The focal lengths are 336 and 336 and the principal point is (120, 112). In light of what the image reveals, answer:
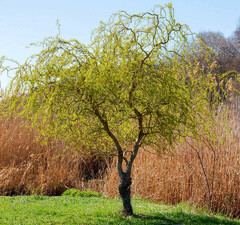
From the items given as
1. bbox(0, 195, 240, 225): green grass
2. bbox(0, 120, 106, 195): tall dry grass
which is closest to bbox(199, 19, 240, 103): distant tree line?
bbox(0, 120, 106, 195): tall dry grass

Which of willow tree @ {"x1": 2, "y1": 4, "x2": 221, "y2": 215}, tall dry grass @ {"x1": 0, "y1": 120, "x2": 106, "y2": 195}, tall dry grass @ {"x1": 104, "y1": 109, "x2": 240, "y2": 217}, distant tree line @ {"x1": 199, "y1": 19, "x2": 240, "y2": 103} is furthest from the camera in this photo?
distant tree line @ {"x1": 199, "y1": 19, "x2": 240, "y2": 103}

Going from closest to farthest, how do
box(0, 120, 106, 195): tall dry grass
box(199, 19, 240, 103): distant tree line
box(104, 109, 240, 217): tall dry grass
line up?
box(104, 109, 240, 217): tall dry grass → box(0, 120, 106, 195): tall dry grass → box(199, 19, 240, 103): distant tree line

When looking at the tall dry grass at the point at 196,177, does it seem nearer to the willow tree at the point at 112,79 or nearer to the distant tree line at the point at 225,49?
the willow tree at the point at 112,79

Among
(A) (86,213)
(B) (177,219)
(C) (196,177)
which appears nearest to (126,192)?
(A) (86,213)

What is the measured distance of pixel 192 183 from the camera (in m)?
4.97

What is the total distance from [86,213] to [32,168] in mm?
2733

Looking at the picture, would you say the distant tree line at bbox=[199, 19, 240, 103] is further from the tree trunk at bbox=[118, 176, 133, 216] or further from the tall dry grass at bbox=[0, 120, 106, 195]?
the tree trunk at bbox=[118, 176, 133, 216]

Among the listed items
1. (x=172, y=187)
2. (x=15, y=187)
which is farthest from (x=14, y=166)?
(x=172, y=187)

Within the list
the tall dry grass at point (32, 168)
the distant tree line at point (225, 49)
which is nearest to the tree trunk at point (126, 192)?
the tall dry grass at point (32, 168)

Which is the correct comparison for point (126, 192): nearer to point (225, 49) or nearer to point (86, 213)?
point (86, 213)

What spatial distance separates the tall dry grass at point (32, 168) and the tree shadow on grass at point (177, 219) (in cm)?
228

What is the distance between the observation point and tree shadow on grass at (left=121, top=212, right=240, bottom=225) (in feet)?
11.8

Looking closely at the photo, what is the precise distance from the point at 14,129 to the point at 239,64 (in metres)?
17.9

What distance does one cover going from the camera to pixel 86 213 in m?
3.90
